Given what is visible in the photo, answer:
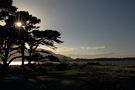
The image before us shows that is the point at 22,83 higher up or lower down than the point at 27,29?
lower down

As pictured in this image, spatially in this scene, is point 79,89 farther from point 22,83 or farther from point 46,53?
point 46,53

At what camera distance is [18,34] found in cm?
4756

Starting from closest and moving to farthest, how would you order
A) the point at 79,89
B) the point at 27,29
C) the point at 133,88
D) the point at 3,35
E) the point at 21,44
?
1. the point at 79,89
2. the point at 133,88
3. the point at 3,35
4. the point at 21,44
5. the point at 27,29

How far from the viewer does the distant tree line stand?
4553 cm

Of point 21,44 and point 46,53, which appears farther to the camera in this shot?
point 46,53

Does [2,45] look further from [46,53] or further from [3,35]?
[46,53]

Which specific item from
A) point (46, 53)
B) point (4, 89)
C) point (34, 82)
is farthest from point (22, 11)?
point (4, 89)

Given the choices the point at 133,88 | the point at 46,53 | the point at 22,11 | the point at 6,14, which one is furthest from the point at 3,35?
the point at 133,88

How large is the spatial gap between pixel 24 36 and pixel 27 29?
345 centimetres

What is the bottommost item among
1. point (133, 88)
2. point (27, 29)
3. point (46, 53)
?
point (133, 88)

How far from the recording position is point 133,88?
30.6 metres

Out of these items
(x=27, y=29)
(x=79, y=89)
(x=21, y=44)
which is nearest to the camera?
(x=79, y=89)

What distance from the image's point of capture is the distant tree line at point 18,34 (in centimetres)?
4553

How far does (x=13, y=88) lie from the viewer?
28.4 meters
